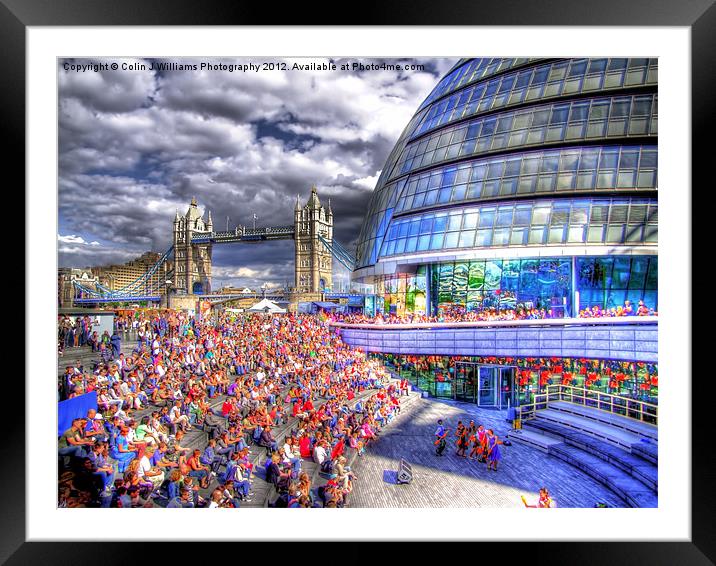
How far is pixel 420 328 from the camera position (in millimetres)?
16578

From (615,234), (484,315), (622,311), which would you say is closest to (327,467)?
(484,315)

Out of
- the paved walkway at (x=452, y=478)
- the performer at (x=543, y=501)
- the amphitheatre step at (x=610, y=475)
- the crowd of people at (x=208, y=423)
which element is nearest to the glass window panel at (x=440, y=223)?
the crowd of people at (x=208, y=423)

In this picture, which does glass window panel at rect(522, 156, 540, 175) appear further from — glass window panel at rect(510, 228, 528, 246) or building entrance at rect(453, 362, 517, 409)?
building entrance at rect(453, 362, 517, 409)

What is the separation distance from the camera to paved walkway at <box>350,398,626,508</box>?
8.41 metres

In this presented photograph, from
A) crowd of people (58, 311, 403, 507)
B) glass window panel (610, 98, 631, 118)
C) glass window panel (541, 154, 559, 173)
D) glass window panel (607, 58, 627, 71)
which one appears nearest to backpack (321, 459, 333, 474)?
crowd of people (58, 311, 403, 507)

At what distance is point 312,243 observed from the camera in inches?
584
